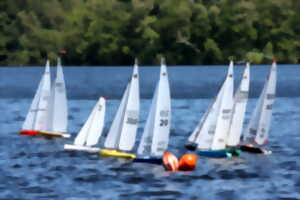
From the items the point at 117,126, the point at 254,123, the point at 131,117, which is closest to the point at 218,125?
the point at 131,117

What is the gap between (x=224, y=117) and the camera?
56969mm

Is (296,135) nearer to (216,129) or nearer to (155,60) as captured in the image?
(216,129)

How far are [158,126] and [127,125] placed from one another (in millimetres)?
4386

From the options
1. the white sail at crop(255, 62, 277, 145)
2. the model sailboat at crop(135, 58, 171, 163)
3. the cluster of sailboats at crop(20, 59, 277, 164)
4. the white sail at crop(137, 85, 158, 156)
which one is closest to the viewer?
the model sailboat at crop(135, 58, 171, 163)

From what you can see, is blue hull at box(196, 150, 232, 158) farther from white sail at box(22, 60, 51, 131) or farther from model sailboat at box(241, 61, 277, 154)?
white sail at box(22, 60, 51, 131)

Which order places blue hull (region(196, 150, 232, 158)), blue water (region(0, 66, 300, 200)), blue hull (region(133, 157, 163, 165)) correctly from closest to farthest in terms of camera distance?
blue water (region(0, 66, 300, 200))
blue hull (region(133, 157, 163, 165))
blue hull (region(196, 150, 232, 158))

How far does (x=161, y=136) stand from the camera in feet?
175

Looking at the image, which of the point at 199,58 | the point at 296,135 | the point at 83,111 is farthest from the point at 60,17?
the point at 296,135

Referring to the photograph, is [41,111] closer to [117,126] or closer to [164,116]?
[117,126]

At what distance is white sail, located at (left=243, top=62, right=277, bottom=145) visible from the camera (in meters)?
60.5

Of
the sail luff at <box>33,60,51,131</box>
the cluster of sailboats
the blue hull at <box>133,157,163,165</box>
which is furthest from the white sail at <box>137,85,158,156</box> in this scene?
the sail luff at <box>33,60,51,131</box>

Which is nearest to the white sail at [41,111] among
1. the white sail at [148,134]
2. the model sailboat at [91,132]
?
the model sailboat at [91,132]

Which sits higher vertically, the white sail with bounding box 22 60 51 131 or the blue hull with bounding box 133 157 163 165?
the white sail with bounding box 22 60 51 131

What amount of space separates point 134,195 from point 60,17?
151 metres
